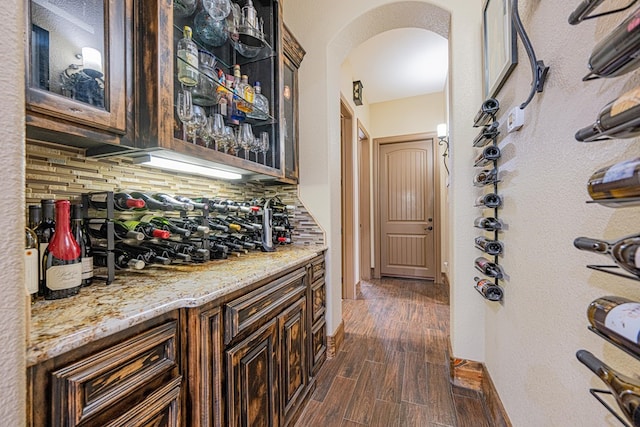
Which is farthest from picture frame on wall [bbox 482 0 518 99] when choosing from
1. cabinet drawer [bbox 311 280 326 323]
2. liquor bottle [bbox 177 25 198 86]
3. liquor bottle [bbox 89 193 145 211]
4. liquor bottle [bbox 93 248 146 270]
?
liquor bottle [bbox 93 248 146 270]

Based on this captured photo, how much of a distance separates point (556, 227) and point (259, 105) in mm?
1575

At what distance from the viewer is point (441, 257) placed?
4.17 meters

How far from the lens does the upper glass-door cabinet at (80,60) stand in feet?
2.50

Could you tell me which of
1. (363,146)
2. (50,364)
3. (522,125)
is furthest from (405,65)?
(50,364)

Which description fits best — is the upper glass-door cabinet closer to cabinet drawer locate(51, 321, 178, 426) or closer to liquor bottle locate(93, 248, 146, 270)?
liquor bottle locate(93, 248, 146, 270)

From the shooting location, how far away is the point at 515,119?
114 cm

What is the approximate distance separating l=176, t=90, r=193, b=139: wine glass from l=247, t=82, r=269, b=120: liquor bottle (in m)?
0.56

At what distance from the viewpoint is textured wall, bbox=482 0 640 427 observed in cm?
65

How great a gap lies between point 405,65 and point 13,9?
11.8 feet

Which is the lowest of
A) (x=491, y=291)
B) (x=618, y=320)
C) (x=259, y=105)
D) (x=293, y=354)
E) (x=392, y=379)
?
(x=392, y=379)

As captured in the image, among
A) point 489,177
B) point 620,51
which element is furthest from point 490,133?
point 620,51

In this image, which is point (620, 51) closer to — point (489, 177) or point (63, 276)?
point (489, 177)

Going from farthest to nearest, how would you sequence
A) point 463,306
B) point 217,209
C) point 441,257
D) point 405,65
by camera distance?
point 441,257, point 405,65, point 463,306, point 217,209

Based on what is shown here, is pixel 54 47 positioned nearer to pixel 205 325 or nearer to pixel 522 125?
pixel 205 325
